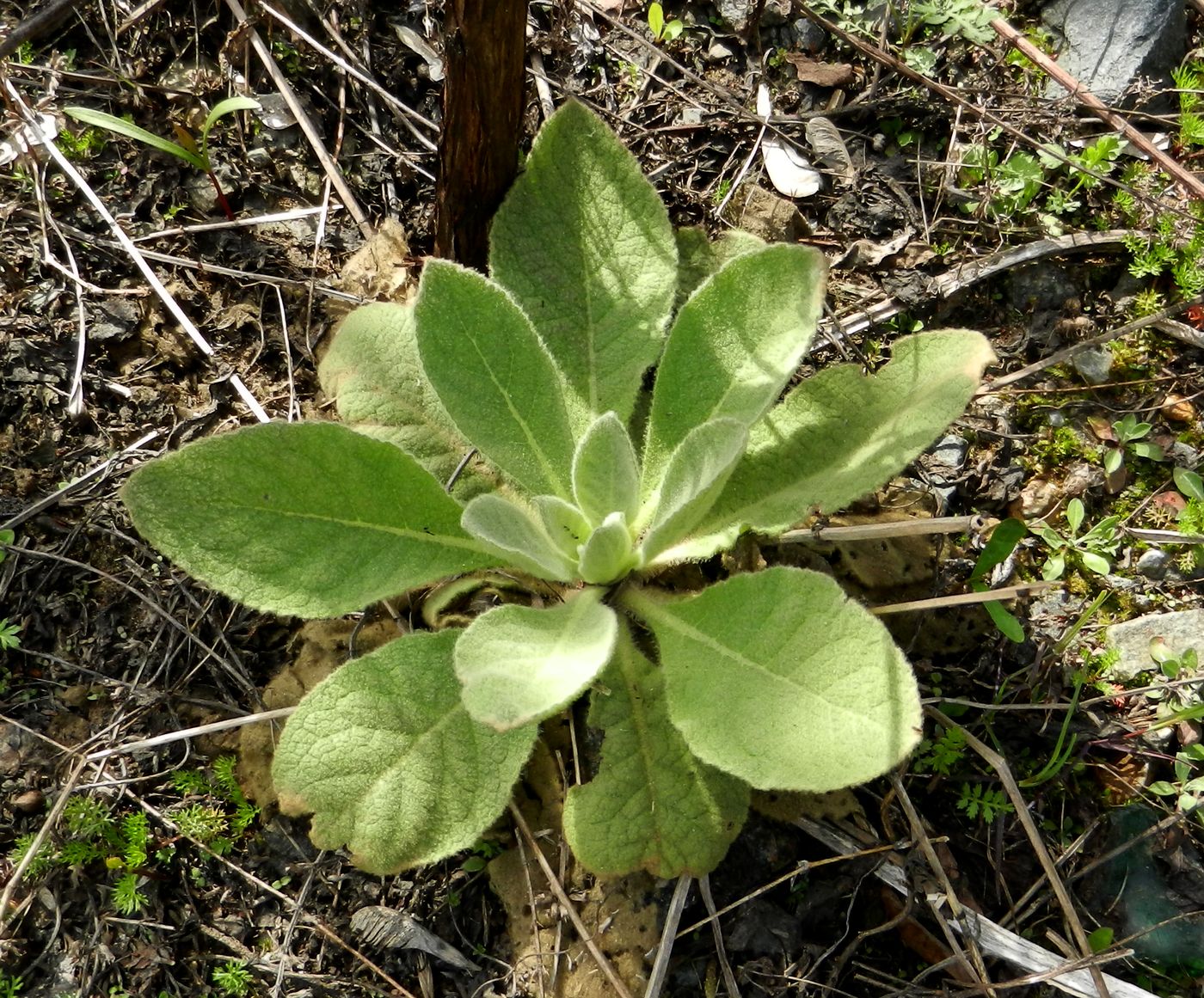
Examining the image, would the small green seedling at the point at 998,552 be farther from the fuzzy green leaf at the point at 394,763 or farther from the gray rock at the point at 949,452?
the fuzzy green leaf at the point at 394,763

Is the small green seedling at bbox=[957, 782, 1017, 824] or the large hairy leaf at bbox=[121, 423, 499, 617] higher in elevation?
the large hairy leaf at bbox=[121, 423, 499, 617]

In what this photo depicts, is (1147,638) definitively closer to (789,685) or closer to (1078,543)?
(1078,543)

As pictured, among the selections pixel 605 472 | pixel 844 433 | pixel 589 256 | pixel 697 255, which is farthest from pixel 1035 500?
pixel 589 256

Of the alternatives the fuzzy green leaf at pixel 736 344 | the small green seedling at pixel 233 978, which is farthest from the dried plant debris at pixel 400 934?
the fuzzy green leaf at pixel 736 344

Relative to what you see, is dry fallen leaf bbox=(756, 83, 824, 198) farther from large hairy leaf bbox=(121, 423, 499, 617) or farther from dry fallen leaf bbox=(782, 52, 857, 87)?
large hairy leaf bbox=(121, 423, 499, 617)

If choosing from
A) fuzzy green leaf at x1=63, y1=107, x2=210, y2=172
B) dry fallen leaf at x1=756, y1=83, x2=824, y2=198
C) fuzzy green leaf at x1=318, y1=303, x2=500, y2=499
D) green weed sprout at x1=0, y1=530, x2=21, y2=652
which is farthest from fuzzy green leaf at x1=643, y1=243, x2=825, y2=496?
green weed sprout at x1=0, y1=530, x2=21, y2=652
